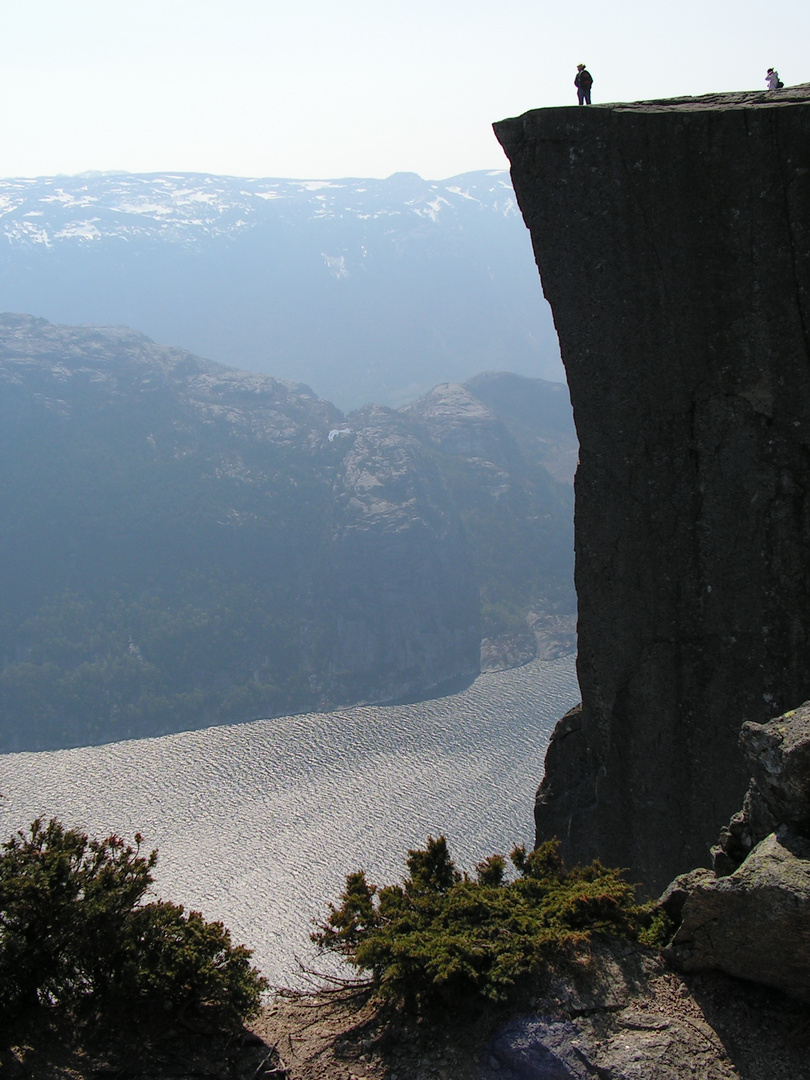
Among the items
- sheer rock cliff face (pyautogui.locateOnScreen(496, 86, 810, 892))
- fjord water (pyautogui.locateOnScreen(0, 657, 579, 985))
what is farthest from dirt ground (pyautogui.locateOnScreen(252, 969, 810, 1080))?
fjord water (pyautogui.locateOnScreen(0, 657, 579, 985))

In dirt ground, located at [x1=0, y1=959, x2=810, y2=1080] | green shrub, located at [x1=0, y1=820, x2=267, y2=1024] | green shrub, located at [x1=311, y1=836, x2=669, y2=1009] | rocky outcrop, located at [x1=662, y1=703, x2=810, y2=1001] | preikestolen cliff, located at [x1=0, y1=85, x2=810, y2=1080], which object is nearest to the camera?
rocky outcrop, located at [x1=662, y1=703, x2=810, y2=1001]

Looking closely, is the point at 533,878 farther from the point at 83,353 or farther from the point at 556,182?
the point at 83,353

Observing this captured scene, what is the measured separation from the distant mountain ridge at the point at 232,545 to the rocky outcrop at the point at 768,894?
75.6m

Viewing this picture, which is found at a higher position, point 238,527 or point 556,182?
point 556,182

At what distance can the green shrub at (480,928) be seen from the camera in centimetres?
681

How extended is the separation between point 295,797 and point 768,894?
166ft

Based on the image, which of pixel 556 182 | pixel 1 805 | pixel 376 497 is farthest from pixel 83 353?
pixel 556 182

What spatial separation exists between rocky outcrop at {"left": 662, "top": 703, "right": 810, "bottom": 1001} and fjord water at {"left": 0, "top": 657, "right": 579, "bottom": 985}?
29.0 metres

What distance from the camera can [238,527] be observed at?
106875 mm

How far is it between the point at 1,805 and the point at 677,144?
54860mm

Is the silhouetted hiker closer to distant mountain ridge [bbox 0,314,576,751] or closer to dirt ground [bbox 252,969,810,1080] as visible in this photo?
dirt ground [bbox 252,969,810,1080]

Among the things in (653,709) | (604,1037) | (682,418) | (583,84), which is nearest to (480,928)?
(604,1037)

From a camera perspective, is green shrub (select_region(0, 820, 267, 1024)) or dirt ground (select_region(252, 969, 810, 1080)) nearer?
dirt ground (select_region(252, 969, 810, 1080))

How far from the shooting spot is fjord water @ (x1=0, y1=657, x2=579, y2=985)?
144ft
